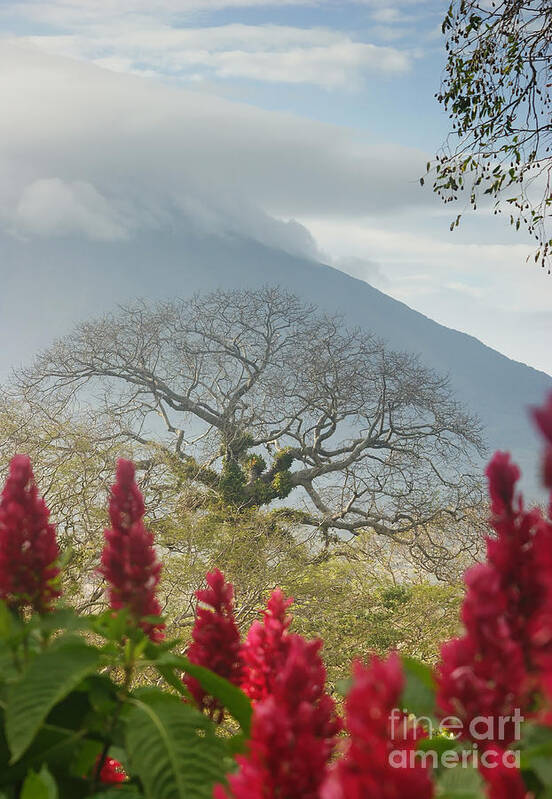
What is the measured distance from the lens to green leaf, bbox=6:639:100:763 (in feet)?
2.73

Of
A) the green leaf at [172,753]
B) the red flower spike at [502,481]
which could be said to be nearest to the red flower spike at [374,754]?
the red flower spike at [502,481]

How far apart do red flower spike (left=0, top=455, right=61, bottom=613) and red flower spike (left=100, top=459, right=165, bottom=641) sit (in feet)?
0.26

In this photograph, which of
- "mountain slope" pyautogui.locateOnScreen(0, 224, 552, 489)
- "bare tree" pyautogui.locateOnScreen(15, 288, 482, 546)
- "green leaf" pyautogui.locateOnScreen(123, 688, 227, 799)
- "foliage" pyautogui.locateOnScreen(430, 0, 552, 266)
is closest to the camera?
"green leaf" pyautogui.locateOnScreen(123, 688, 227, 799)

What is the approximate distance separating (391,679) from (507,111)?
7.22m

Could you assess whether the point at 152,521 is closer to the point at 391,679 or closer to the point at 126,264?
the point at 391,679

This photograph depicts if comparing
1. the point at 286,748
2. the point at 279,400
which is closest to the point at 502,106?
the point at 286,748

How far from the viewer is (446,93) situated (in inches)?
272

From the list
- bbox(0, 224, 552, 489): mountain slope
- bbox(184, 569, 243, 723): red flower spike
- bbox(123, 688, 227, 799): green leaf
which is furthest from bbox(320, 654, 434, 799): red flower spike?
bbox(0, 224, 552, 489): mountain slope

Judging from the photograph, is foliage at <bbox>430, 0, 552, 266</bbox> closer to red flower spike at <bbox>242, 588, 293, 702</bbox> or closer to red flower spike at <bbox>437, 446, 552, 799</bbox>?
red flower spike at <bbox>242, 588, 293, 702</bbox>

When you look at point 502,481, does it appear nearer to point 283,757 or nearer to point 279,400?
point 283,757

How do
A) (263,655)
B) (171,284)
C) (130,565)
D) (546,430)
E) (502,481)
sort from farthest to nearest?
(171,284) < (263,655) < (130,565) < (502,481) < (546,430)

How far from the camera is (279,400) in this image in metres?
16.5

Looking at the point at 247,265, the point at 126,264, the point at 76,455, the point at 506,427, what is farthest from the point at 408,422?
the point at 126,264

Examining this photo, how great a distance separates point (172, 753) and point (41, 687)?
0.56 ft
